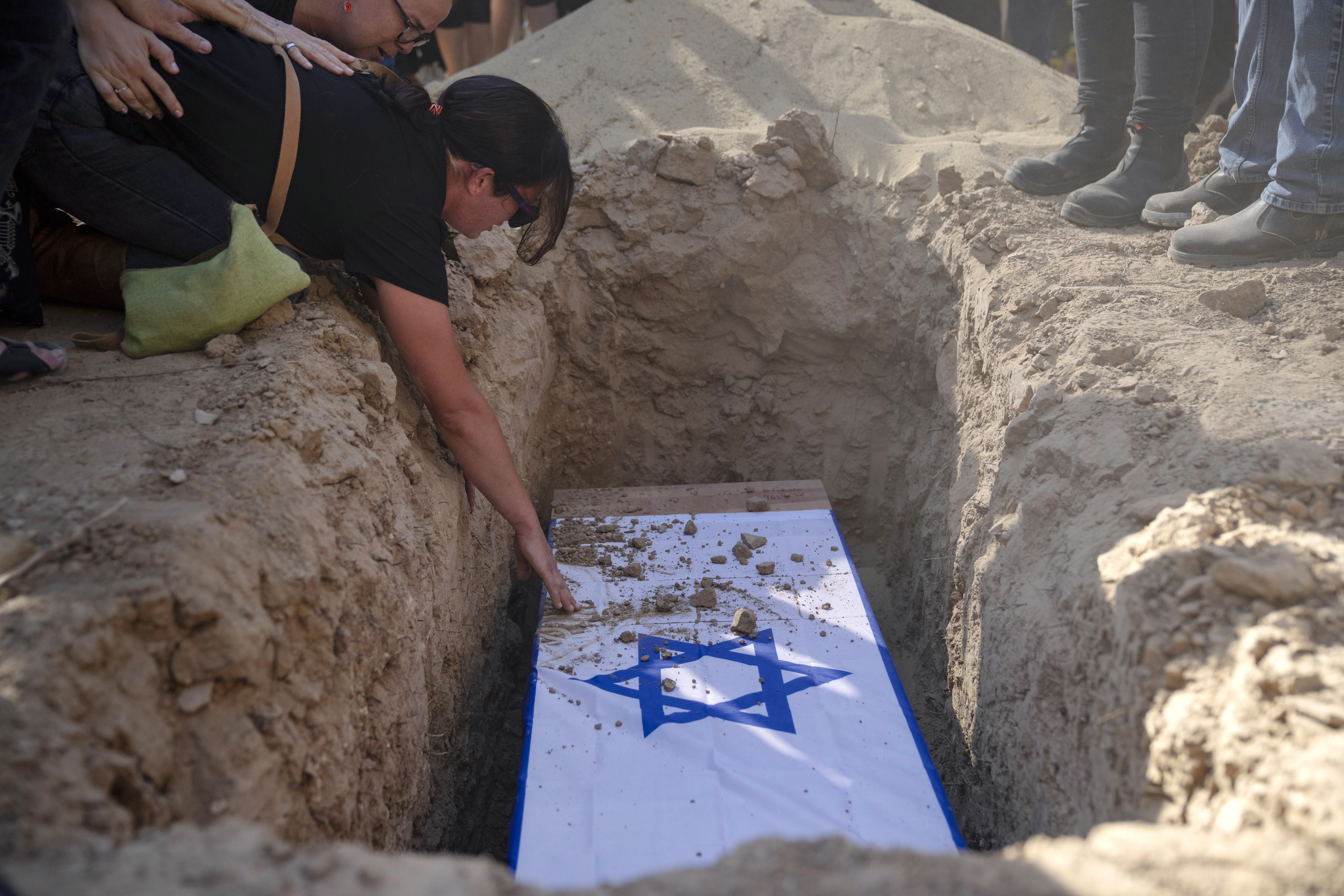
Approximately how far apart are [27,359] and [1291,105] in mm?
3256

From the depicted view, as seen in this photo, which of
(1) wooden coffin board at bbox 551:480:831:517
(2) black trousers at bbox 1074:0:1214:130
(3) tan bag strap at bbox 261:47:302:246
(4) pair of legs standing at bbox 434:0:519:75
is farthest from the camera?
(4) pair of legs standing at bbox 434:0:519:75

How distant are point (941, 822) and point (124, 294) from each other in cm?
219

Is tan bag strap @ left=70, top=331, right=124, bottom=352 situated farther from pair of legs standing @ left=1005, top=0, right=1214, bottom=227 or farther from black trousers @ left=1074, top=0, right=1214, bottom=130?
black trousers @ left=1074, top=0, right=1214, bottom=130

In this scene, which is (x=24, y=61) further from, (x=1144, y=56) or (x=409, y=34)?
(x=1144, y=56)

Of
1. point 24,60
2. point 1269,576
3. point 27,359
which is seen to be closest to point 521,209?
point 24,60

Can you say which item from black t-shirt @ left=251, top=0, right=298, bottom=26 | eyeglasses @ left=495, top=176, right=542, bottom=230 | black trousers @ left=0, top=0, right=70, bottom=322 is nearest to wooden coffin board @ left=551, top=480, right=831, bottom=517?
eyeglasses @ left=495, top=176, right=542, bottom=230

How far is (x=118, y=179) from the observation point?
1799 mm

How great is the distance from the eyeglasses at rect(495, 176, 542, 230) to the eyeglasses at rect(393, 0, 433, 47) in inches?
17.8

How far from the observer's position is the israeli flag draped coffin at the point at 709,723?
176 cm

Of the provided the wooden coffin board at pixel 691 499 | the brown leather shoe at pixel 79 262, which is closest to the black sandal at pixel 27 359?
the brown leather shoe at pixel 79 262

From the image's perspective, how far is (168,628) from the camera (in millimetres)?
1223

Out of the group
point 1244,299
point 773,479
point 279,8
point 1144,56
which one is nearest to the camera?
point 279,8

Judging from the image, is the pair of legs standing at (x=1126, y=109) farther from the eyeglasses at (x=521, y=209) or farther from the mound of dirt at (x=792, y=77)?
the eyeglasses at (x=521, y=209)

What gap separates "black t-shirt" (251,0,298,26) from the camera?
209 centimetres
